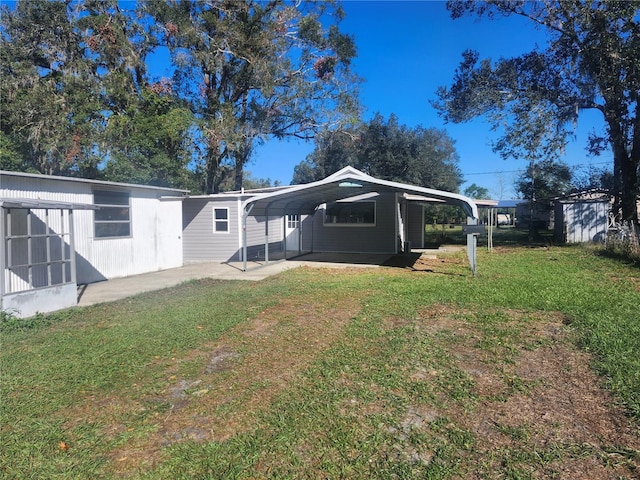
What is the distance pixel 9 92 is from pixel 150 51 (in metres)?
6.32

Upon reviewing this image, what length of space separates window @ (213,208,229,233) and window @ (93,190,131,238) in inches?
127

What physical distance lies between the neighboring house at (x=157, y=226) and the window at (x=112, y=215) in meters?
0.03

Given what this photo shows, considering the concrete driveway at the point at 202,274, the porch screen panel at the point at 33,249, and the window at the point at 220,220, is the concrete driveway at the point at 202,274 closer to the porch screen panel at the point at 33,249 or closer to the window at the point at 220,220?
the porch screen panel at the point at 33,249

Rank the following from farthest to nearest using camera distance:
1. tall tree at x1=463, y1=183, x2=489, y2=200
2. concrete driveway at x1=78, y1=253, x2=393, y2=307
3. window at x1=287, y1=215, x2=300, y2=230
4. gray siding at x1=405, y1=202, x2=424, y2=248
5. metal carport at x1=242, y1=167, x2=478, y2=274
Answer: tall tree at x1=463, y1=183, x2=489, y2=200 → gray siding at x1=405, y1=202, x2=424, y2=248 → window at x1=287, y1=215, x2=300, y2=230 → metal carport at x1=242, y1=167, x2=478, y2=274 → concrete driveway at x1=78, y1=253, x2=393, y2=307

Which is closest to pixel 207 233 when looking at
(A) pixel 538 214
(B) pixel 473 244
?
(B) pixel 473 244

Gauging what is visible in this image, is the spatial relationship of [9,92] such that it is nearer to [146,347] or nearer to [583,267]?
[146,347]

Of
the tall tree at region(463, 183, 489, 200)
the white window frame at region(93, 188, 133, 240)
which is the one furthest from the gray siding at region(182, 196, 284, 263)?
the tall tree at region(463, 183, 489, 200)

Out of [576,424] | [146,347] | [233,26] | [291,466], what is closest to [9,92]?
[233,26]

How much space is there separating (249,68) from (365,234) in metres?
10.3

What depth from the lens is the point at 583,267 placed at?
34.9 ft

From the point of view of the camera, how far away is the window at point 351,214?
15336 millimetres

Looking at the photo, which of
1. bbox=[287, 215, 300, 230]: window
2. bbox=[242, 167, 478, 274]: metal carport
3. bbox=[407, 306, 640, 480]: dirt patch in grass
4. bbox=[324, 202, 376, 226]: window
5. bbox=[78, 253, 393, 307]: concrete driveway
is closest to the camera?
bbox=[407, 306, 640, 480]: dirt patch in grass

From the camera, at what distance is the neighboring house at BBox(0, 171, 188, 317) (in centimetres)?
665

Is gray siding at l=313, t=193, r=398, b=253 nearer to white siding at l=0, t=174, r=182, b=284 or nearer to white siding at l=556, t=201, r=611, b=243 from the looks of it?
white siding at l=0, t=174, r=182, b=284
